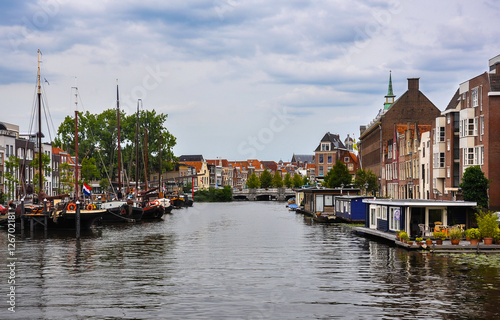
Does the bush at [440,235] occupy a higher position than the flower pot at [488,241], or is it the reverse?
the bush at [440,235]

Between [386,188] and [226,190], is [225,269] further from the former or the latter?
[226,190]

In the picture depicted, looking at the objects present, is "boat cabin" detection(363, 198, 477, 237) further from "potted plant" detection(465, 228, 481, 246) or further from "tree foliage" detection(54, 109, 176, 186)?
"tree foliage" detection(54, 109, 176, 186)

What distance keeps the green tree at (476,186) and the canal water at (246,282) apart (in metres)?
14.4

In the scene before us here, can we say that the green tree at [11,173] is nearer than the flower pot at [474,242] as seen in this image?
No

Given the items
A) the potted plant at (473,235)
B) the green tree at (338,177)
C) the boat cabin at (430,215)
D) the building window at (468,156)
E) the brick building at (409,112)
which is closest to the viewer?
the potted plant at (473,235)

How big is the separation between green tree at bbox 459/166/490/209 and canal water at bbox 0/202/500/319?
47.3 feet

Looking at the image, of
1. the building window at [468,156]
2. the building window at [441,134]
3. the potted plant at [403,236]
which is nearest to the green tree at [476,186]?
the building window at [468,156]

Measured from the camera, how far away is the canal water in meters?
26.4

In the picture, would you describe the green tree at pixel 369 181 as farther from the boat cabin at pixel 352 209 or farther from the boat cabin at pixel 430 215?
the boat cabin at pixel 430 215

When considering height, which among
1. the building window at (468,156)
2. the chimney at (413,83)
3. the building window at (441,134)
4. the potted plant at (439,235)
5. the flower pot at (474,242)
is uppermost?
the chimney at (413,83)

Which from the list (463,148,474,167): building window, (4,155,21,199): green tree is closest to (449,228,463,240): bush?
(463,148,474,167): building window

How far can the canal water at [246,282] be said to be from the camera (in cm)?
2639

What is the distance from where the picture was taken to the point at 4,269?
37719 millimetres

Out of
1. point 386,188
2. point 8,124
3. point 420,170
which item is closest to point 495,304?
point 420,170
